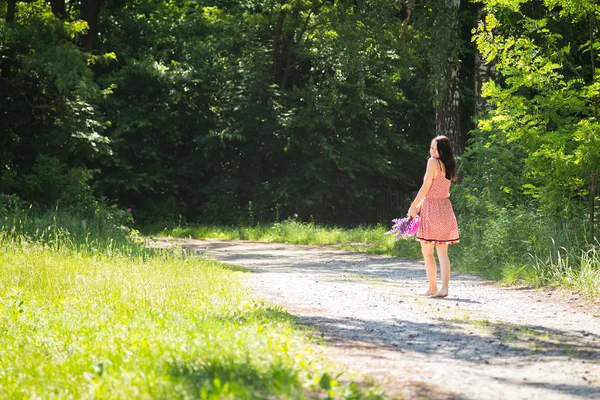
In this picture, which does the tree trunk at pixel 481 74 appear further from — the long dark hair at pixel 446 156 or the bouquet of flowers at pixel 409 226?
the long dark hair at pixel 446 156

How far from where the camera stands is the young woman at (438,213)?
11.3 metres

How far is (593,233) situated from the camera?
42.3ft

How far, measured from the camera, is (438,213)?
11.4 m

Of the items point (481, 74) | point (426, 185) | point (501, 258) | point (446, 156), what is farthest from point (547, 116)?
point (481, 74)

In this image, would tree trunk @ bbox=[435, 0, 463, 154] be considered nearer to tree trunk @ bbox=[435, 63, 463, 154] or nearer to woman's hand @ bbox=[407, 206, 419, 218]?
tree trunk @ bbox=[435, 63, 463, 154]

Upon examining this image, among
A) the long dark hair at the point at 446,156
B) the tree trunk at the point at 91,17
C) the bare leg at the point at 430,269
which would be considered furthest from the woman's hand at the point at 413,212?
the tree trunk at the point at 91,17

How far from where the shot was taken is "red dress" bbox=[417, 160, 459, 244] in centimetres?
1130

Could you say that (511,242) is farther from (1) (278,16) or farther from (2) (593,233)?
(1) (278,16)

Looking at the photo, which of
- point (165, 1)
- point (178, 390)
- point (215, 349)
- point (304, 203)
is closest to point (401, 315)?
point (215, 349)

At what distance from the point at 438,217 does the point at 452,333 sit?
11.2 ft

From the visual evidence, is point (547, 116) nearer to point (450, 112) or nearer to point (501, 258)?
point (501, 258)

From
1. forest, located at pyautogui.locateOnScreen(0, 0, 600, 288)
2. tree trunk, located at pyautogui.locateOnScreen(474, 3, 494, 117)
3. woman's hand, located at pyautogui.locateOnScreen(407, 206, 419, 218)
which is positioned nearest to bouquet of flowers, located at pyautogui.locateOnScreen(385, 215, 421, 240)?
woman's hand, located at pyautogui.locateOnScreen(407, 206, 419, 218)

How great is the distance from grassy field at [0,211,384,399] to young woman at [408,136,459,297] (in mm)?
2398

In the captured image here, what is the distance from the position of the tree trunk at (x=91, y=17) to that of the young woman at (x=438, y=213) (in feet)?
68.9
